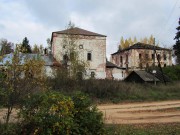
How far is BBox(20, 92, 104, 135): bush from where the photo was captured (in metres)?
6.27

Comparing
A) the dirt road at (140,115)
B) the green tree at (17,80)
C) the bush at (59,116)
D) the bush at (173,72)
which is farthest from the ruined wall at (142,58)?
the bush at (59,116)

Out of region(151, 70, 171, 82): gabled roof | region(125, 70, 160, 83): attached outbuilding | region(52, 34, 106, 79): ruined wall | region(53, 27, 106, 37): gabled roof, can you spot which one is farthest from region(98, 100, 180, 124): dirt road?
region(52, 34, 106, 79): ruined wall

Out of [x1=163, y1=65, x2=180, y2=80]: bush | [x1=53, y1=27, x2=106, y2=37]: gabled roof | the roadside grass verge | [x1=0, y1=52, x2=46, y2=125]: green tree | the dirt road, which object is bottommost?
the dirt road

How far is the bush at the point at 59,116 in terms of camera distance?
627 cm

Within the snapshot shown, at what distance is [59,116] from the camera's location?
20.9ft

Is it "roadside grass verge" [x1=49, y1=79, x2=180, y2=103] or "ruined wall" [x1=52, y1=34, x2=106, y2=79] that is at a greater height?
"ruined wall" [x1=52, y1=34, x2=106, y2=79]

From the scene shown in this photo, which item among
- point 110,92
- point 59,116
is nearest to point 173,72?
point 110,92

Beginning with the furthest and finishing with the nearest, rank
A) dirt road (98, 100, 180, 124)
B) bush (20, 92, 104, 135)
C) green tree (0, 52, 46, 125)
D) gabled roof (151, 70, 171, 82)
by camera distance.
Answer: gabled roof (151, 70, 171, 82) < dirt road (98, 100, 180, 124) < green tree (0, 52, 46, 125) < bush (20, 92, 104, 135)

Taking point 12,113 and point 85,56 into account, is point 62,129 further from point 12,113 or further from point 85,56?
point 85,56

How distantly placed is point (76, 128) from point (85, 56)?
43631 millimetres

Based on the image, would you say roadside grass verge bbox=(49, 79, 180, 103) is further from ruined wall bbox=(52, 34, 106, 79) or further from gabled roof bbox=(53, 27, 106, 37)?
ruined wall bbox=(52, 34, 106, 79)

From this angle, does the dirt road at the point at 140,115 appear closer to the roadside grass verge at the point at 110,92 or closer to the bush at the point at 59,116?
the bush at the point at 59,116

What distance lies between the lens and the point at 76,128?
21.6 feet

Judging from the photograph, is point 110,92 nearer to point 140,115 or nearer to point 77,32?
point 140,115
